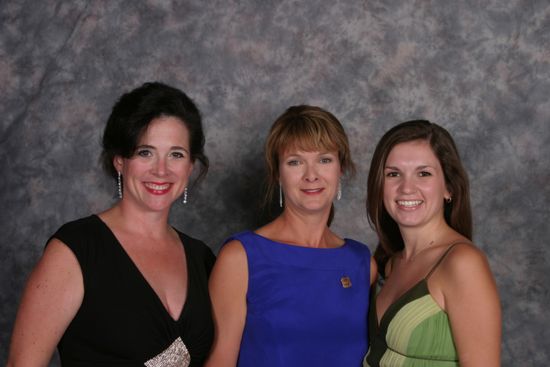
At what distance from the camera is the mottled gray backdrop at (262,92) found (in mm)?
4004

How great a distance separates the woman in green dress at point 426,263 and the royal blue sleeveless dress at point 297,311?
0.09 m

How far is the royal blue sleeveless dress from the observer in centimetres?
285

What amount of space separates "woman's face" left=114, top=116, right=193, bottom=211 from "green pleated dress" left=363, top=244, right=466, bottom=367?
3.10 ft

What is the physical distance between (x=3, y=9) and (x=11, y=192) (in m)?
0.98

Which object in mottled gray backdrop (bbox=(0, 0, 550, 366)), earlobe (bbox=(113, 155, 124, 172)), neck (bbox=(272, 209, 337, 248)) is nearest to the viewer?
earlobe (bbox=(113, 155, 124, 172))

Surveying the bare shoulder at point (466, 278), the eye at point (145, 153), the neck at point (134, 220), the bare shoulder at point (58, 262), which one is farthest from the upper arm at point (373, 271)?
the bare shoulder at point (58, 262)

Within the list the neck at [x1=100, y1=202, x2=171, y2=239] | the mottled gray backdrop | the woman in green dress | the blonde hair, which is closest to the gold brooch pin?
the woman in green dress

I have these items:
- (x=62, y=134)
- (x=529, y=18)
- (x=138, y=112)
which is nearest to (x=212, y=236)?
(x=62, y=134)

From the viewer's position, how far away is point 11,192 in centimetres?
405

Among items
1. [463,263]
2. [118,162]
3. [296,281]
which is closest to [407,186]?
[463,263]

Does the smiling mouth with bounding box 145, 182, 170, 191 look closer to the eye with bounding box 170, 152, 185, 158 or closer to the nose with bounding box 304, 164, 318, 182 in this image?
the eye with bounding box 170, 152, 185, 158

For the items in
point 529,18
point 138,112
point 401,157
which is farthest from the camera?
point 529,18

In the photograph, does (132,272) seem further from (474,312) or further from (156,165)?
(474,312)

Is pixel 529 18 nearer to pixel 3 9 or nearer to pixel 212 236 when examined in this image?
pixel 212 236
